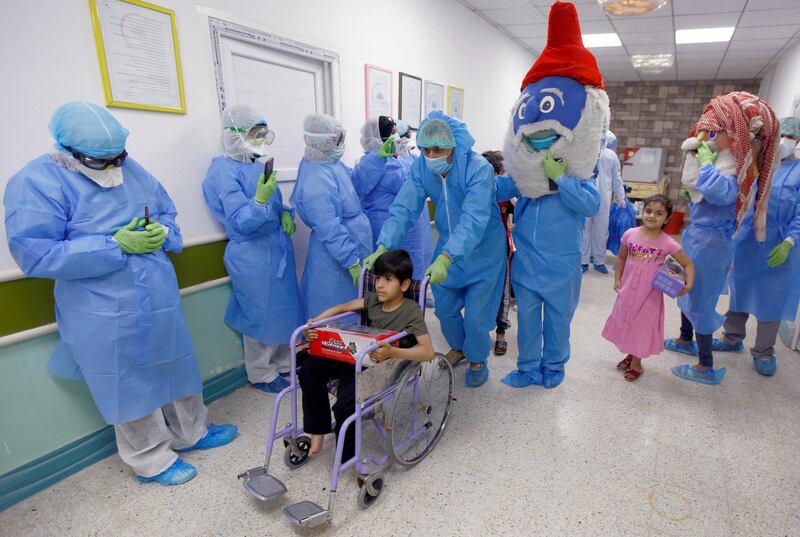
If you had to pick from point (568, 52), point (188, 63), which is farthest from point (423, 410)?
point (188, 63)

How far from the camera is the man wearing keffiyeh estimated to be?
2.18 m

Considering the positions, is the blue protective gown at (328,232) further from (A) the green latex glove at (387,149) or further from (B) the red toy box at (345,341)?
(B) the red toy box at (345,341)

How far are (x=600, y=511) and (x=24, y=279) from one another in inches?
87.1

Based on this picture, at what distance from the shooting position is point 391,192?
2939 mm

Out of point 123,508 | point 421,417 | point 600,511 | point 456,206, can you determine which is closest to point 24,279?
point 123,508

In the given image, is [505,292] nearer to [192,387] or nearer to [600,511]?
[600,511]

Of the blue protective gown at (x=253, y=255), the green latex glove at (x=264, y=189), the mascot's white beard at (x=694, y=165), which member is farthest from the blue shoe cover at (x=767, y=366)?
the green latex glove at (x=264, y=189)

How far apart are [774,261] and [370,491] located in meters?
2.37

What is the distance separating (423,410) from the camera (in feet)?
6.39

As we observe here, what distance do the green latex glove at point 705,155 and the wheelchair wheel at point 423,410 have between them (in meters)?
1.67

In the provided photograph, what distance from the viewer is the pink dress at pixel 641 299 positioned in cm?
231

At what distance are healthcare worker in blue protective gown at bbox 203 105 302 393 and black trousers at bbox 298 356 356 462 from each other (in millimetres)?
657

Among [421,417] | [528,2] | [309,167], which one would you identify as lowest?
[421,417]

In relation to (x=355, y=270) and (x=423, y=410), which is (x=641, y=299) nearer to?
(x=423, y=410)
